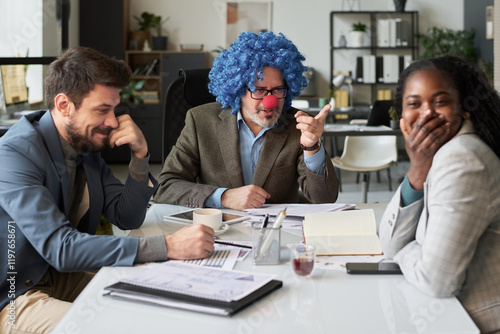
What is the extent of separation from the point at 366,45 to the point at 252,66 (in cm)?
606

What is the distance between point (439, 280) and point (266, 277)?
35 centimetres

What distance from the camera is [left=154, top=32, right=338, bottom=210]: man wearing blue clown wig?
2.35 meters

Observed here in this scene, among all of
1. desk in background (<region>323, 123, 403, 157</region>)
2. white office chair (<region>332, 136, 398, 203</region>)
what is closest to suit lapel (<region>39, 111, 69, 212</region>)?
desk in background (<region>323, 123, 403, 157</region>)

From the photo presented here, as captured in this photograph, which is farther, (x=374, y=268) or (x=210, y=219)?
(x=210, y=219)

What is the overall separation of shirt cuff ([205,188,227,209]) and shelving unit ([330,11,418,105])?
6277 millimetres

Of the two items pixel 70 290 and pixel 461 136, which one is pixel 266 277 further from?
pixel 70 290

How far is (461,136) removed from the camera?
125 centimetres

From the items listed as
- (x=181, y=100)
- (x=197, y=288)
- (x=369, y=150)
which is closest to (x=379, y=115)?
(x=369, y=150)

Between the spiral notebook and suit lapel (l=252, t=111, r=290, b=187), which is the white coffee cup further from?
suit lapel (l=252, t=111, r=290, b=187)

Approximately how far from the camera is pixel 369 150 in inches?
211

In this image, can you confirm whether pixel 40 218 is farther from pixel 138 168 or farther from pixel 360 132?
pixel 360 132

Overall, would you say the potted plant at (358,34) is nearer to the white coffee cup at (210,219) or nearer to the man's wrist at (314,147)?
the man's wrist at (314,147)

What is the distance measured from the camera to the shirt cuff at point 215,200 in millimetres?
2145

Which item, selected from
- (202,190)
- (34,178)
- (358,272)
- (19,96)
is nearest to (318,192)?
(202,190)
